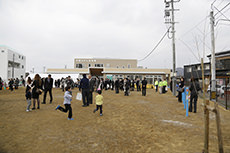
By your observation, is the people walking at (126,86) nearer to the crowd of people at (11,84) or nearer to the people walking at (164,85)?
the people walking at (164,85)

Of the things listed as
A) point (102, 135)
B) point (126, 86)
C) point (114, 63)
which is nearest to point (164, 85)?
point (126, 86)

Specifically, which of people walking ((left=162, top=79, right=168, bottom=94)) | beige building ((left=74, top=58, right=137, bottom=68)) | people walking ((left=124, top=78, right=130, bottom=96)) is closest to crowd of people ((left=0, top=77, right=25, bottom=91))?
people walking ((left=124, top=78, right=130, bottom=96))

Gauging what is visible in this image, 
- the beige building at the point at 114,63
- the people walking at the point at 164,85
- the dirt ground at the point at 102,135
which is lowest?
the dirt ground at the point at 102,135

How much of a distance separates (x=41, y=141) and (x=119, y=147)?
2.09 m

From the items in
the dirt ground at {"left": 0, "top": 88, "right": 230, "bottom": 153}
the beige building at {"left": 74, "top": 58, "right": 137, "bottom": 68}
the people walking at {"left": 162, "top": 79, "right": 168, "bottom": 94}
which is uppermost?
the beige building at {"left": 74, "top": 58, "right": 137, "bottom": 68}

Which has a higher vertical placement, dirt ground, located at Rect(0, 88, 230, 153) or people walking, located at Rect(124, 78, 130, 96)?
people walking, located at Rect(124, 78, 130, 96)

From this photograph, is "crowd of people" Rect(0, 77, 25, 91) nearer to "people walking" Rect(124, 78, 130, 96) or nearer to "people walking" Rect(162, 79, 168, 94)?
"people walking" Rect(124, 78, 130, 96)

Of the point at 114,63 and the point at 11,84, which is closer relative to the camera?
the point at 11,84

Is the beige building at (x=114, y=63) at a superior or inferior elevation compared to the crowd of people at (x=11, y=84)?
superior

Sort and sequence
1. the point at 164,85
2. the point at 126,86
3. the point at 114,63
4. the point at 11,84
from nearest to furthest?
the point at 126,86, the point at 164,85, the point at 11,84, the point at 114,63

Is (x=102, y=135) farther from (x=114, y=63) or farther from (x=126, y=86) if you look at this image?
(x=114, y=63)

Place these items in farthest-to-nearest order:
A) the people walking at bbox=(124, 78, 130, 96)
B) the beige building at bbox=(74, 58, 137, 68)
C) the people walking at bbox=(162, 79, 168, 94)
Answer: the beige building at bbox=(74, 58, 137, 68) < the people walking at bbox=(162, 79, 168, 94) < the people walking at bbox=(124, 78, 130, 96)

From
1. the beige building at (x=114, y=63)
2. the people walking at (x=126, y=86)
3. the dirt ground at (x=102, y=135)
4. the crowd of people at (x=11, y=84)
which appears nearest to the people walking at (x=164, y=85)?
the people walking at (x=126, y=86)

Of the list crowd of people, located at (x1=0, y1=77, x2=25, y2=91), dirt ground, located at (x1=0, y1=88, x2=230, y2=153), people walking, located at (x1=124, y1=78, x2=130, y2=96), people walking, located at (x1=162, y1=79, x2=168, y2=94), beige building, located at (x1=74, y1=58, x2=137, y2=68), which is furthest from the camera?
beige building, located at (x1=74, y1=58, x2=137, y2=68)
